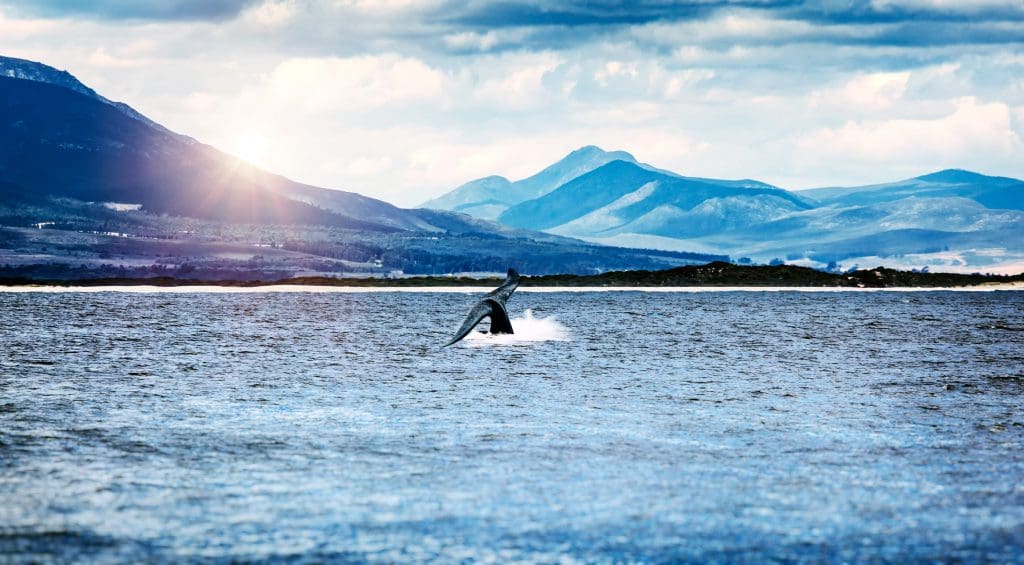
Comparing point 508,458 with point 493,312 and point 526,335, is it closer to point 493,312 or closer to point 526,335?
point 493,312

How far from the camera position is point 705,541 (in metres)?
20.1

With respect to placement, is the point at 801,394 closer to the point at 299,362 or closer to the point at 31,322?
the point at 299,362

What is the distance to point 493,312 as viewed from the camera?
255ft

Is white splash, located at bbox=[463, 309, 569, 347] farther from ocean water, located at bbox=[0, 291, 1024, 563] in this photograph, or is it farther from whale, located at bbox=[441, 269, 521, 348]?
ocean water, located at bbox=[0, 291, 1024, 563]

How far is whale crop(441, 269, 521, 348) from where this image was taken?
7144cm

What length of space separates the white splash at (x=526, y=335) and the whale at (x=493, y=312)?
0.81 meters

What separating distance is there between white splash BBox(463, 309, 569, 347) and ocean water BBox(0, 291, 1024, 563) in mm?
11882

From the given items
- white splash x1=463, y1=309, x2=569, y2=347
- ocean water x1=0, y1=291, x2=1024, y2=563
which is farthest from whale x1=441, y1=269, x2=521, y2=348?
ocean water x1=0, y1=291, x2=1024, y2=563

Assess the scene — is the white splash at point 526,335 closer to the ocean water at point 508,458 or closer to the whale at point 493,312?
the whale at point 493,312

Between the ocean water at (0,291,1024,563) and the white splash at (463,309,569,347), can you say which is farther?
the white splash at (463,309,569,347)

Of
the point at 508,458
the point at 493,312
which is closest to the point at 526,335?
the point at 493,312

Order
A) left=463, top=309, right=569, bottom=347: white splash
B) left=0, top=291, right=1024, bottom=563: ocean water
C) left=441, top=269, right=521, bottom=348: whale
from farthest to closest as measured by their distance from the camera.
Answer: left=463, top=309, right=569, bottom=347: white splash < left=441, top=269, right=521, bottom=348: whale < left=0, top=291, right=1024, bottom=563: ocean water

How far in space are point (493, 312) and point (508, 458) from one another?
49711 millimetres

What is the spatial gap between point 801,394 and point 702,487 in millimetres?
20038
